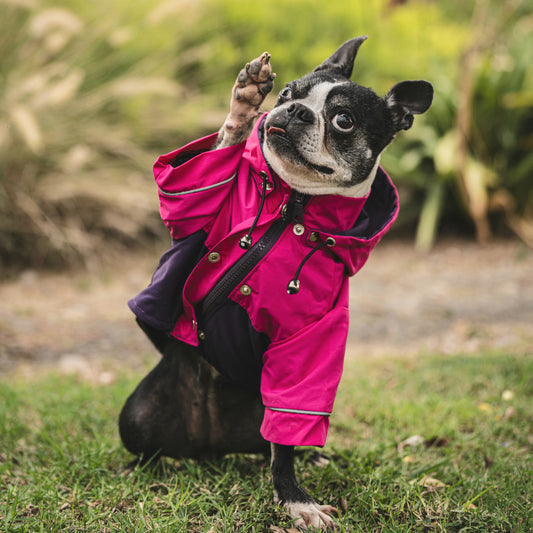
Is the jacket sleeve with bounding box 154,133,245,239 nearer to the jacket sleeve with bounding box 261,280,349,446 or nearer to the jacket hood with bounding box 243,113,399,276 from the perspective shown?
the jacket hood with bounding box 243,113,399,276

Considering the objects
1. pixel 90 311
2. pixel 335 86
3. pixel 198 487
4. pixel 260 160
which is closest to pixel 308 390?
pixel 198 487

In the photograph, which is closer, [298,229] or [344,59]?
[298,229]

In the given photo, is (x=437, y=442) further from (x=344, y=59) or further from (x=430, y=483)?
(x=344, y=59)

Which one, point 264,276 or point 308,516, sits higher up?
point 264,276

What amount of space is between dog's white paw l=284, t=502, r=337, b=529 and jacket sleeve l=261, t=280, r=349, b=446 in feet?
0.79

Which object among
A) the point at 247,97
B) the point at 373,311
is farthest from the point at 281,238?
the point at 373,311

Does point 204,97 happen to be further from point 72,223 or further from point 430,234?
point 430,234

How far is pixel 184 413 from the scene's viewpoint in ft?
6.65

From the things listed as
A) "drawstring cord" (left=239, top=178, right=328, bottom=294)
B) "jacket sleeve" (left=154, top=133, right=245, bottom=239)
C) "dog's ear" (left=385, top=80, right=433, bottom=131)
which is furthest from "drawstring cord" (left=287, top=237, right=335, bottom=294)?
"dog's ear" (left=385, top=80, right=433, bottom=131)

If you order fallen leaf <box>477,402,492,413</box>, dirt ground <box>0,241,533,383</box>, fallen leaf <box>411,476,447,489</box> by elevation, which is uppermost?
fallen leaf <box>411,476,447,489</box>

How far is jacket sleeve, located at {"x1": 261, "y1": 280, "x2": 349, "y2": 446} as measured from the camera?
5.62ft

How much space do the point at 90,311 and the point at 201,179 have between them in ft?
10.5

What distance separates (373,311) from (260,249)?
10.7 ft

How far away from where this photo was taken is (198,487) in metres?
1.99
